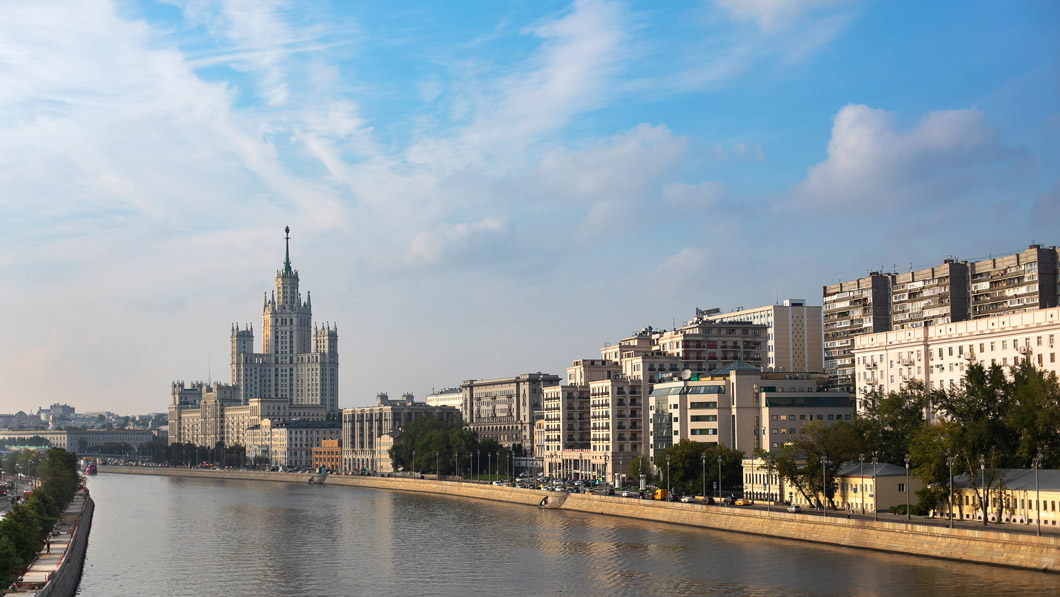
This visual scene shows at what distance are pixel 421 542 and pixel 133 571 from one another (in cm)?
2456

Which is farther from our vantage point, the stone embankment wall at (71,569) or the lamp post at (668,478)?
the lamp post at (668,478)

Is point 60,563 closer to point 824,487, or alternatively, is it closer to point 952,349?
point 824,487

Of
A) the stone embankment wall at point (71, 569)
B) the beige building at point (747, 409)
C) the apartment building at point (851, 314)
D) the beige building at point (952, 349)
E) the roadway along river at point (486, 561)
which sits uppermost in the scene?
the apartment building at point (851, 314)

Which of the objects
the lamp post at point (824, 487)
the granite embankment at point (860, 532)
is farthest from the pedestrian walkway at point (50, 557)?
the lamp post at point (824, 487)

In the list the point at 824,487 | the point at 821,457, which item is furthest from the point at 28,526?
the point at 821,457

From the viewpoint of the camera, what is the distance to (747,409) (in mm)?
134500

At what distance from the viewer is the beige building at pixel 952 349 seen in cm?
10581

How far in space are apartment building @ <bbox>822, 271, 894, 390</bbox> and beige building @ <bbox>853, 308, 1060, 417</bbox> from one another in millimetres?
26276

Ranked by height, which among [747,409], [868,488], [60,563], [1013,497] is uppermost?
[747,409]

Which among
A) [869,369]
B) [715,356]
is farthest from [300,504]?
[869,369]

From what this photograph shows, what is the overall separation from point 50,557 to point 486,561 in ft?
92.0

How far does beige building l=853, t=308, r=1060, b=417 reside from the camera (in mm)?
105812

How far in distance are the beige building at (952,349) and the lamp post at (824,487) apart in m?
17.8

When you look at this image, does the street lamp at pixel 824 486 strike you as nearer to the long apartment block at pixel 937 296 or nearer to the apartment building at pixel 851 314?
the long apartment block at pixel 937 296
